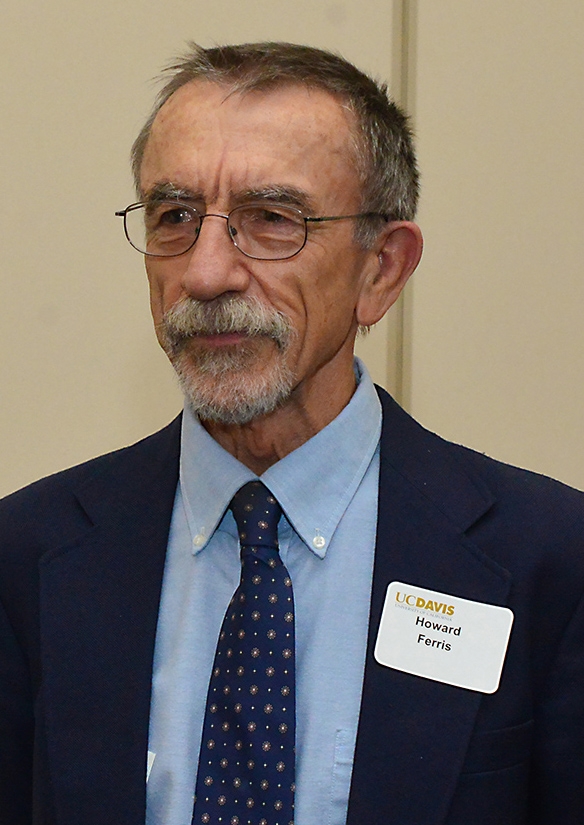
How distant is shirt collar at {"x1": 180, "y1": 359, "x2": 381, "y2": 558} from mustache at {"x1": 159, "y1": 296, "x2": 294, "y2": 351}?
0.16m

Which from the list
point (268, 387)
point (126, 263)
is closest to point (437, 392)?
point (126, 263)

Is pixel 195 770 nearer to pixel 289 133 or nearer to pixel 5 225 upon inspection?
pixel 289 133

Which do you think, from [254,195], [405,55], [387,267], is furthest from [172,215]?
[405,55]

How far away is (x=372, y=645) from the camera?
4.42 ft

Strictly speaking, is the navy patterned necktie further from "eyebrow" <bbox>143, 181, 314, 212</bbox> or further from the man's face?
"eyebrow" <bbox>143, 181, 314, 212</bbox>

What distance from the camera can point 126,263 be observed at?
2.19 meters

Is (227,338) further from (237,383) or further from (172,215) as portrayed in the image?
(172,215)

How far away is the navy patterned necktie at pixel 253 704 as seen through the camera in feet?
4.16

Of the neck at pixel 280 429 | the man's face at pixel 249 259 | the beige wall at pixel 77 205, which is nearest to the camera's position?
the man's face at pixel 249 259

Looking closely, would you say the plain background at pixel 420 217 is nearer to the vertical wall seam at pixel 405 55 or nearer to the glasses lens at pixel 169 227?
the vertical wall seam at pixel 405 55

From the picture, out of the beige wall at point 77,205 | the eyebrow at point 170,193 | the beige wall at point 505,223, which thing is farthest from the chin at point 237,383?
the beige wall at point 505,223

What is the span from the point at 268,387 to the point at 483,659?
1.48 ft

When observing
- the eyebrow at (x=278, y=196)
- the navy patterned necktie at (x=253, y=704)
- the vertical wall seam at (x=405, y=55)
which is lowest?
the navy patterned necktie at (x=253, y=704)

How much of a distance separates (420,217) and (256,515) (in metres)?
1.09
